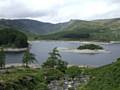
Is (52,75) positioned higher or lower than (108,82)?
lower

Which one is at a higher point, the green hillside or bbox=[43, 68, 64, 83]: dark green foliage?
the green hillside

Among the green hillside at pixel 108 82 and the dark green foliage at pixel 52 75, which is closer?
the green hillside at pixel 108 82

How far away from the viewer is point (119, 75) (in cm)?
5722

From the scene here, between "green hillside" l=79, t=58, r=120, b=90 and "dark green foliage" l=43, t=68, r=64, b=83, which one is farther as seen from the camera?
"dark green foliage" l=43, t=68, r=64, b=83

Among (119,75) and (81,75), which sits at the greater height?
(119,75)

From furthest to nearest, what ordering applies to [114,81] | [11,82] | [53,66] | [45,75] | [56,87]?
[53,66]
[45,75]
[56,87]
[11,82]
[114,81]

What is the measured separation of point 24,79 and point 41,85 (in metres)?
4.74

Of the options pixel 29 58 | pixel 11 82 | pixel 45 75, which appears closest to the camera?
pixel 11 82

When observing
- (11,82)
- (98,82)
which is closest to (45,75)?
(11,82)

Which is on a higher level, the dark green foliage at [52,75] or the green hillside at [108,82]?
the green hillside at [108,82]

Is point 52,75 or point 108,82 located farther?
point 52,75

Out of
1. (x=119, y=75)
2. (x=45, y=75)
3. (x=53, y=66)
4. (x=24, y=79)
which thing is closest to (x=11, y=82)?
(x=24, y=79)

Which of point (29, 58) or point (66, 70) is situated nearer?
point (66, 70)

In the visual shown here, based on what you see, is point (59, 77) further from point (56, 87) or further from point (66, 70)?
point (56, 87)
